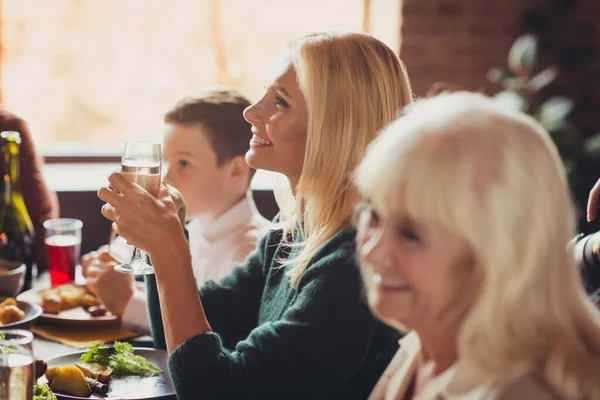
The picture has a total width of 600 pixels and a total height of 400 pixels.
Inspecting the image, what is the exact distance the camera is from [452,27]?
391 cm

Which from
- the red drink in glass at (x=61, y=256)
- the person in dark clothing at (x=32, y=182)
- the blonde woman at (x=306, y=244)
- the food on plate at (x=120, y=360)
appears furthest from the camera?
the person in dark clothing at (x=32, y=182)

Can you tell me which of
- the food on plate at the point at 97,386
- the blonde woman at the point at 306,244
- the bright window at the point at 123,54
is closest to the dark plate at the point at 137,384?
the food on plate at the point at 97,386

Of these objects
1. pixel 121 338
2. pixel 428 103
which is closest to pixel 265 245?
pixel 121 338

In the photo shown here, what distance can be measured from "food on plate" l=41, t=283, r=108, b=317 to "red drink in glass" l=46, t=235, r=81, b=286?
124 mm

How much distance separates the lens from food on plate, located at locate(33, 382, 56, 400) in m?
1.29

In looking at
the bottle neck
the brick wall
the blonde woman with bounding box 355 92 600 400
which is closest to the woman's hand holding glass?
the blonde woman with bounding box 355 92 600 400

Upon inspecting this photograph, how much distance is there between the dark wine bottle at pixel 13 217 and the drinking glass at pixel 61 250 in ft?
0.29

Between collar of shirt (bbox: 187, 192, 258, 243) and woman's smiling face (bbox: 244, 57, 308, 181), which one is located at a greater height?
woman's smiling face (bbox: 244, 57, 308, 181)

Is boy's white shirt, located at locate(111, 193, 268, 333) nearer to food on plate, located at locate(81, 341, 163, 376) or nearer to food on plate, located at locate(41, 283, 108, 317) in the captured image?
food on plate, located at locate(41, 283, 108, 317)

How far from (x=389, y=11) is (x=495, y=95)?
66cm

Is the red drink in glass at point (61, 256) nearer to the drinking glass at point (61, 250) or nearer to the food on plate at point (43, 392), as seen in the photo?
the drinking glass at point (61, 250)

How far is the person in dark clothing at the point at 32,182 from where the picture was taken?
250 cm

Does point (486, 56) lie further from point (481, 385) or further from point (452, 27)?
point (481, 385)

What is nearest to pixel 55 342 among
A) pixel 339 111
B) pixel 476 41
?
pixel 339 111
